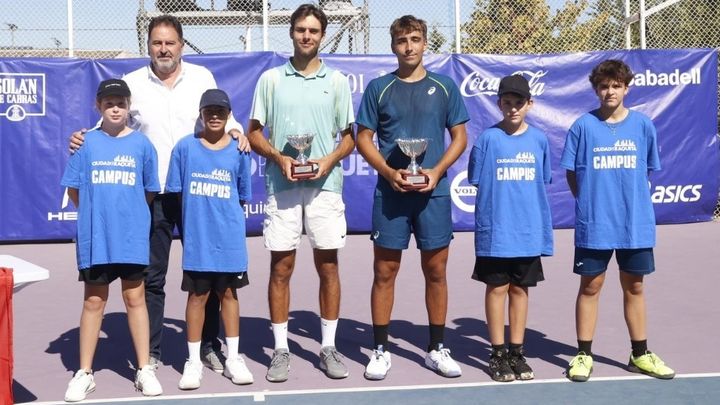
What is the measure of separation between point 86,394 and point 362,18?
933cm

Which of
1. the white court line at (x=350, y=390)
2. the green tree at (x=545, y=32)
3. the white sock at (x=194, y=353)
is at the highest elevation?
the green tree at (x=545, y=32)

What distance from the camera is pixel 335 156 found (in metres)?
5.08

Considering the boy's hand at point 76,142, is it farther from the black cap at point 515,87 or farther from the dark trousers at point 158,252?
the black cap at point 515,87

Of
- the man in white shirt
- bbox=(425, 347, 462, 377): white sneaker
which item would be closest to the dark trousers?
the man in white shirt

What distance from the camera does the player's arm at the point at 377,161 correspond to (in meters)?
4.96

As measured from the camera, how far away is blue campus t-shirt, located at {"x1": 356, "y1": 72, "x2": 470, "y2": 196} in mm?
5094

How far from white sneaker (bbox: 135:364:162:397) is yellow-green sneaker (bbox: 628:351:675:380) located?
8.40ft

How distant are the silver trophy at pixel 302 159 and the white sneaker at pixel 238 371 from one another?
3.46 ft

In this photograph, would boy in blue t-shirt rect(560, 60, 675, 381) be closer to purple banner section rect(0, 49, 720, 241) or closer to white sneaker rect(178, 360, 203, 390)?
white sneaker rect(178, 360, 203, 390)

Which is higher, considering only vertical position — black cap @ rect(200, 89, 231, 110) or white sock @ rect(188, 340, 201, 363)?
black cap @ rect(200, 89, 231, 110)

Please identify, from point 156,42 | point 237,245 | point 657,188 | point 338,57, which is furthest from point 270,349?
point 657,188

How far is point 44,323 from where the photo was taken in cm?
663

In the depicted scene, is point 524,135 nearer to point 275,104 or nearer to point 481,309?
point 275,104

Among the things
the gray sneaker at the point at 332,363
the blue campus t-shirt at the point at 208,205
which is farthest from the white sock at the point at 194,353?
the gray sneaker at the point at 332,363
